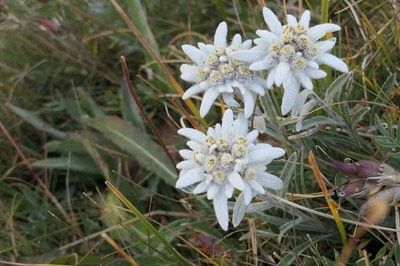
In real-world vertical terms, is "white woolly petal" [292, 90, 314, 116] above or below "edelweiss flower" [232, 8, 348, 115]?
below

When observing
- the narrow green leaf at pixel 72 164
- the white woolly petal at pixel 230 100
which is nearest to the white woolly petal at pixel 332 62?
the white woolly petal at pixel 230 100

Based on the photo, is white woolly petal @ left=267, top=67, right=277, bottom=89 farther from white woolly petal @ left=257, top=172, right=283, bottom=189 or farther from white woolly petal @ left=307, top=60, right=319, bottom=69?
white woolly petal @ left=257, top=172, right=283, bottom=189

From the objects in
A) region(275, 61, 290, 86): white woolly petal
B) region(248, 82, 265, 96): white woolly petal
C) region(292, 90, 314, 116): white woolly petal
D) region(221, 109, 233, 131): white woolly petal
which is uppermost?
region(275, 61, 290, 86): white woolly petal

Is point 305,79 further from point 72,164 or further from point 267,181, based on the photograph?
point 72,164

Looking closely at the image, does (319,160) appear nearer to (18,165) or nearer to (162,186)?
(162,186)

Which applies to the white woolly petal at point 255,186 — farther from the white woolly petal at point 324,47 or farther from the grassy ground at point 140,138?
the white woolly petal at point 324,47

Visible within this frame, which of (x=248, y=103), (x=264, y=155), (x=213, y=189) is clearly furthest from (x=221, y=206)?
(x=248, y=103)

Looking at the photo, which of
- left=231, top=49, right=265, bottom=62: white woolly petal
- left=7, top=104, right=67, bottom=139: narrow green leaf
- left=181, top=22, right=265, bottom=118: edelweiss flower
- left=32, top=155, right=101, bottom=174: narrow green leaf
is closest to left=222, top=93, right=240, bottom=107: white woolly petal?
left=181, top=22, right=265, bottom=118: edelweiss flower
